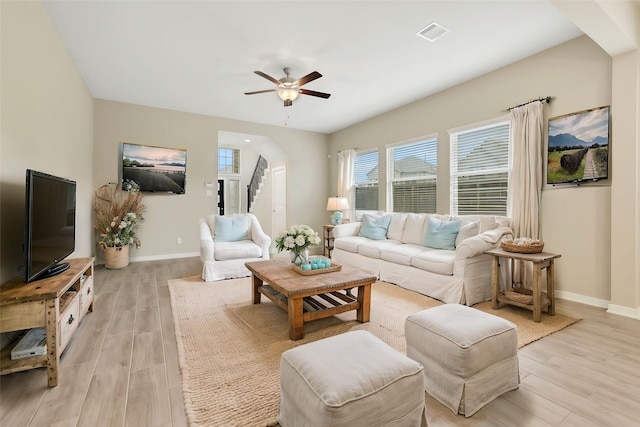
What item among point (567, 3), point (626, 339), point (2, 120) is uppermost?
point (567, 3)

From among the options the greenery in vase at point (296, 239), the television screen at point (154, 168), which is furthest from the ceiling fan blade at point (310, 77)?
the television screen at point (154, 168)

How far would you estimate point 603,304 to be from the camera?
9.80ft

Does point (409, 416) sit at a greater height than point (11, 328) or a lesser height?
lesser

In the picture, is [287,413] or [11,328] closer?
[287,413]

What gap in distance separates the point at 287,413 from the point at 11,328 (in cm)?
166

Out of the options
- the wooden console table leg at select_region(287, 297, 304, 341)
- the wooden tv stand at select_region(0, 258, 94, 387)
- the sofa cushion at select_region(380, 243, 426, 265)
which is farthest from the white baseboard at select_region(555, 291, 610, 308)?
the wooden tv stand at select_region(0, 258, 94, 387)

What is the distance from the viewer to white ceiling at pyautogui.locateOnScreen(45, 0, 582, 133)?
8.73ft

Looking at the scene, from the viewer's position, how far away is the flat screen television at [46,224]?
181 cm

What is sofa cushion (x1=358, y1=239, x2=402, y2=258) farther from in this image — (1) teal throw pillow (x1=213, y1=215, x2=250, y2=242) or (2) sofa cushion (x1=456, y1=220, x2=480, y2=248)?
(1) teal throw pillow (x1=213, y1=215, x2=250, y2=242)

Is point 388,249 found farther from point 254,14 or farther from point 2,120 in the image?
point 2,120

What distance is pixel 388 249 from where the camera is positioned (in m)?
4.02

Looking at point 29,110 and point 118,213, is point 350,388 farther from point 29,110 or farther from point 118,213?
point 118,213

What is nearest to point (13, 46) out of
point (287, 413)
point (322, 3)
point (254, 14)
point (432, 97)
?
point (254, 14)

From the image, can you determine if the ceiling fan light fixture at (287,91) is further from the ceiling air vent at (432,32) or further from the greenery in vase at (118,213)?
the greenery in vase at (118,213)
